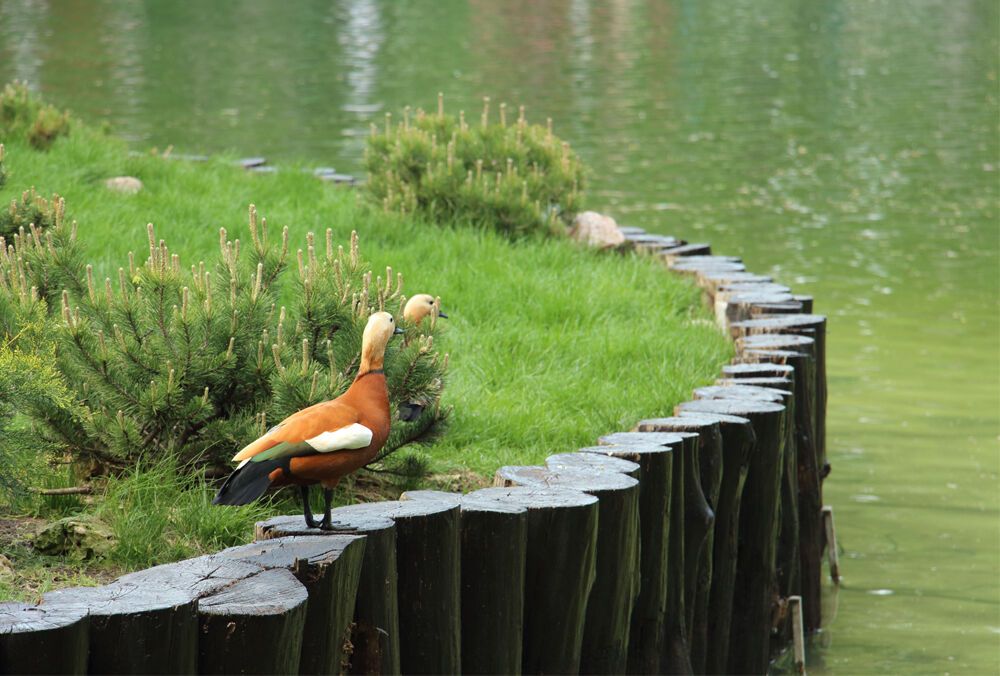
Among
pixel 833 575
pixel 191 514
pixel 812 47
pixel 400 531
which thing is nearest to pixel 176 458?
pixel 191 514

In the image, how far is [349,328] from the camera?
540 centimetres

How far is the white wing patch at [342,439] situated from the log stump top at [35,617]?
0.80 meters

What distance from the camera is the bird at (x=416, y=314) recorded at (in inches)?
215

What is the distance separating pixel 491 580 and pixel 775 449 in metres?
2.01

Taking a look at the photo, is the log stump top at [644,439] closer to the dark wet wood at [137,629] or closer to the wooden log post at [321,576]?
the wooden log post at [321,576]

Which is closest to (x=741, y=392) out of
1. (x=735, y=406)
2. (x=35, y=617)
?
(x=735, y=406)

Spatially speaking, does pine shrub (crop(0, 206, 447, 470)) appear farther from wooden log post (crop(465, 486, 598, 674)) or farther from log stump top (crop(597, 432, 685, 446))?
wooden log post (crop(465, 486, 598, 674))

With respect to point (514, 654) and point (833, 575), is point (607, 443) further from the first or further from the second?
point (833, 575)

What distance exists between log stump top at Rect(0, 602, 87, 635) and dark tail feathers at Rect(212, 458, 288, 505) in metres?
0.59

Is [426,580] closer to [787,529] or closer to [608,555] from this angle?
[608,555]

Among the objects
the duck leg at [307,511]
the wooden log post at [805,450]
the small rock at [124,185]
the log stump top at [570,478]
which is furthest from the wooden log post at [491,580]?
the small rock at [124,185]

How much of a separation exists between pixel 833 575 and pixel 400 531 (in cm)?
413

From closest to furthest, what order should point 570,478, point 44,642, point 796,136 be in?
point 44,642 < point 570,478 < point 796,136

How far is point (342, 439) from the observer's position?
12.8ft
